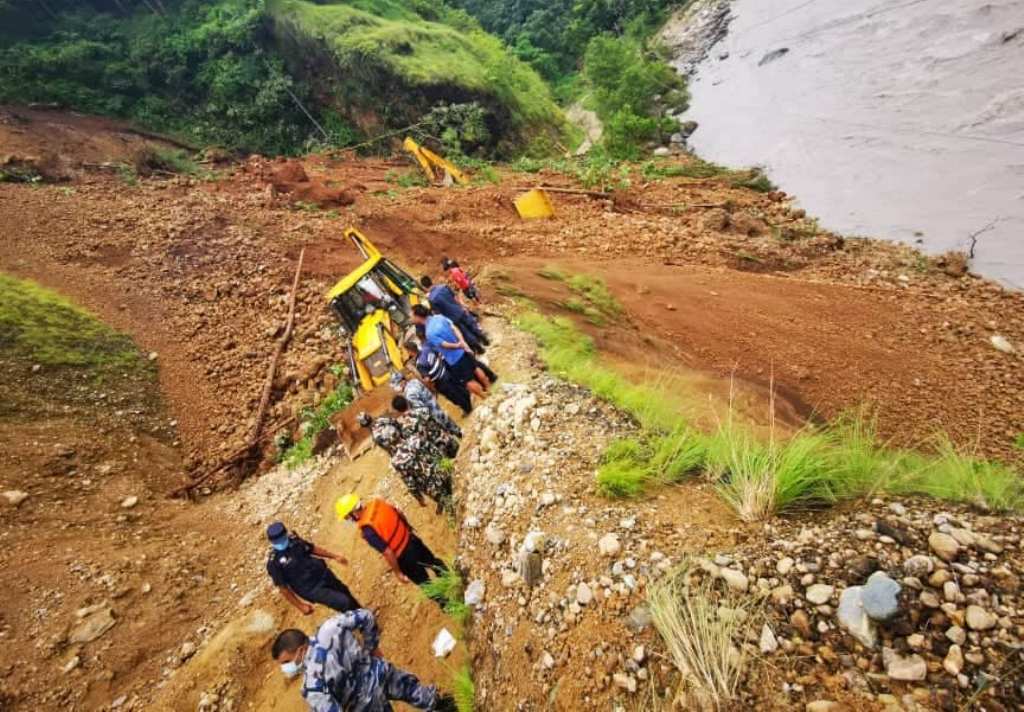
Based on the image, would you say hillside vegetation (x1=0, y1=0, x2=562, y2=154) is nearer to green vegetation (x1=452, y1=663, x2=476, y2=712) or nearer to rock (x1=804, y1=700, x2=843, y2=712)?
green vegetation (x1=452, y1=663, x2=476, y2=712)

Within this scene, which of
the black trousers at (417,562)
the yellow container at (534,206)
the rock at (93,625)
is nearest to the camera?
the black trousers at (417,562)

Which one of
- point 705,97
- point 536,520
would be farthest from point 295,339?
point 705,97

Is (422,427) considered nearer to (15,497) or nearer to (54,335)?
(15,497)

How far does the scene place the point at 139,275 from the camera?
1116 centimetres

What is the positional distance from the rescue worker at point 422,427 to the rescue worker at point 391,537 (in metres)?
0.90

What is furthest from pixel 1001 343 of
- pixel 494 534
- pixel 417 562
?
pixel 417 562

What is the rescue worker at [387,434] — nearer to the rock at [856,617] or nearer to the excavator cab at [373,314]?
the excavator cab at [373,314]

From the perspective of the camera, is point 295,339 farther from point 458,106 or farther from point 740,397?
point 458,106

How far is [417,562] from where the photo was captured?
4418mm

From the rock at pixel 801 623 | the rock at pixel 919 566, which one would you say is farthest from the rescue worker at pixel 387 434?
the rock at pixel 919 566

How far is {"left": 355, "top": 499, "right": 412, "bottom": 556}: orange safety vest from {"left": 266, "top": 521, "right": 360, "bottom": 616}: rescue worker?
28.6 inches

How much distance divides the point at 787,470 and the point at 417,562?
2.90 m

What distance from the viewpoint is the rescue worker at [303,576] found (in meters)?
4.46

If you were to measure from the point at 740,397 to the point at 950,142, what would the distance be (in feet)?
35.9
